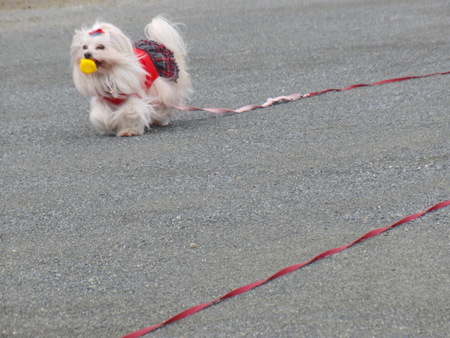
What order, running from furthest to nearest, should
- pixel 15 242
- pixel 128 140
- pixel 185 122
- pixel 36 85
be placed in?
pixel 36 85 < pixel 185 122 < pixel 128 140 < pixel 15 242

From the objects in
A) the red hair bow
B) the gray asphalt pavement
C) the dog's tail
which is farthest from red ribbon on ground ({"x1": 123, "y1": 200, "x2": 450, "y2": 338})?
the dog's tail

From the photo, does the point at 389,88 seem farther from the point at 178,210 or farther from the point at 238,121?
the point at 178,210

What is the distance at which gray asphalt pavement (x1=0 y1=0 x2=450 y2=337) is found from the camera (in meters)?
3.52

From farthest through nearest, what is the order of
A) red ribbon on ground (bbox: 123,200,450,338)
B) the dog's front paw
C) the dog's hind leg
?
the dog's front paw < the dog's hind leg < red ribbon on ground (bbox: 123,200,450,338)

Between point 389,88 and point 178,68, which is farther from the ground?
point 178,68

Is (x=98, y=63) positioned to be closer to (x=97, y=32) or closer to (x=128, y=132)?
(x=97, y=32)

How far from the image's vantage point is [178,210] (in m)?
4.72

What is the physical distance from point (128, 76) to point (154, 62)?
425mm

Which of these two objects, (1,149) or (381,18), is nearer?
(1,149)

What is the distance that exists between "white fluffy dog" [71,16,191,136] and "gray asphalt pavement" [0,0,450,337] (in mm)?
183

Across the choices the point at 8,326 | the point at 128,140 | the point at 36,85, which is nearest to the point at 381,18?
the point at 36,85

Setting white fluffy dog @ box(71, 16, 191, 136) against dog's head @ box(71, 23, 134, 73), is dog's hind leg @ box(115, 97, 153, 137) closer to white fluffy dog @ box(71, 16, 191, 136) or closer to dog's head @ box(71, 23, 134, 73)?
white fluffy dog @ box(71, 16, 191, 136)

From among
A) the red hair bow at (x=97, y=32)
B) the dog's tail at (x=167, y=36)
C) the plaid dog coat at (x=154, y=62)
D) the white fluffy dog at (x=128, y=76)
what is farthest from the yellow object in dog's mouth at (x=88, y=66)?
the dog's tail at (x=167, y=36)

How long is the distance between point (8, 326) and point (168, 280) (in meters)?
0.79
